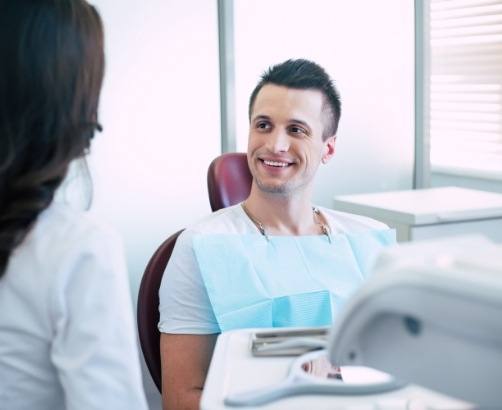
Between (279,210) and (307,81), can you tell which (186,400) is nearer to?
(279,210)

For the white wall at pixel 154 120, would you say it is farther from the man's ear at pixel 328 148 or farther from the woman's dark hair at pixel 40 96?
the woman's dark hair at pixel 40 96


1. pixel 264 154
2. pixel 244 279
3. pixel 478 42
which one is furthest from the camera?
pixel 478 42

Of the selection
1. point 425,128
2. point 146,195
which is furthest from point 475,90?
point 146,195

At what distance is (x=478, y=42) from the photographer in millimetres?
2717

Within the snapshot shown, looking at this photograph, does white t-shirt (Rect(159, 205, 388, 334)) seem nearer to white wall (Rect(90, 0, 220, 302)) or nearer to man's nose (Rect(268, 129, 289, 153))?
man's nose (Rect(268, 129, 289, 153))

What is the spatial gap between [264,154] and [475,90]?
60.1 inches

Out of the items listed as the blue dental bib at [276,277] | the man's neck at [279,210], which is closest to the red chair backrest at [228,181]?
the man's neck at [279,210]

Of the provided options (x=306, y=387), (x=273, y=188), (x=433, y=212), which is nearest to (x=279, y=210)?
(x=273, y=188)

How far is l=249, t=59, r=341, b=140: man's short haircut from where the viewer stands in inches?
60.3

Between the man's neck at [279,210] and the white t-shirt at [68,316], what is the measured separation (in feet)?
2.26

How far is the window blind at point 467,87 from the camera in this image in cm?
266

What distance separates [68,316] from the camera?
2.55 feet

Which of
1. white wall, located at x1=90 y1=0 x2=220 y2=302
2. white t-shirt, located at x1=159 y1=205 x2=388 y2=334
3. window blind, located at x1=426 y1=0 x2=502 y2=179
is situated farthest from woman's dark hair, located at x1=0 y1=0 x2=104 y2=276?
window blind, located at x1=426 y1=0 x2=502 y2=179

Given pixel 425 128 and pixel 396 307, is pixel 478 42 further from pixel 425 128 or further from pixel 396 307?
pixel 396 307
